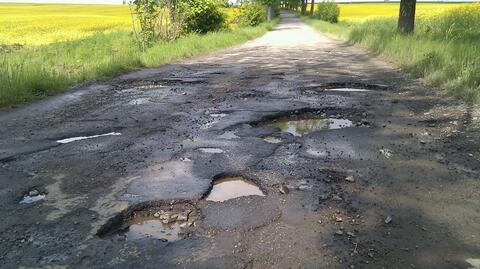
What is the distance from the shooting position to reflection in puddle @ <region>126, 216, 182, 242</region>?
285 centimetres

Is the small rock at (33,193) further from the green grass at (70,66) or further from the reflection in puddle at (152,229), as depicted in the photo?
the green grass at (70,66)

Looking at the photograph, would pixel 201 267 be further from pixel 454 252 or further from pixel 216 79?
pixel 216 79

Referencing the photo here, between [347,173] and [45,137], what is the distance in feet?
11.7

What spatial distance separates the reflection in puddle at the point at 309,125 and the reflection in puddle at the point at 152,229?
2522 mm

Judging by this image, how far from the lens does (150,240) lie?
9.18 feet

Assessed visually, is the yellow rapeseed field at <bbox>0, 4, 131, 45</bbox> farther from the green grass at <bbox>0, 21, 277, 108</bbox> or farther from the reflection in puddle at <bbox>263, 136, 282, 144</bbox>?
the reflection in puddle at <bbox>263, 136, 282, 144</bbox>

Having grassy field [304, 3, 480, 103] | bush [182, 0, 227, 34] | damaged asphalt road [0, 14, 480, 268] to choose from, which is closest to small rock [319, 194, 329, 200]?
damaged asphalt road [0, 14, 480, 268]

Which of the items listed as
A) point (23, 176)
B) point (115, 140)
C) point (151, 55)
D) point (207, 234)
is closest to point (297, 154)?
point (207, 234)

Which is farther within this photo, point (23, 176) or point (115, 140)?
point (115, 140)

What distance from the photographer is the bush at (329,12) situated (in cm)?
4278

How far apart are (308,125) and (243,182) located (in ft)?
6.64

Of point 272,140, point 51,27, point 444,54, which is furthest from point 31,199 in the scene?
point 51,27

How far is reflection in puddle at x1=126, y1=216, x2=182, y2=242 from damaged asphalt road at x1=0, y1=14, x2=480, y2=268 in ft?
0.05

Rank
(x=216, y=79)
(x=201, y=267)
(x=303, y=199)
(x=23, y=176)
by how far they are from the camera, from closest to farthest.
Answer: (x=201, y=267), (x=303, y=199), (x=23, y=176), (x=216, y=79)
